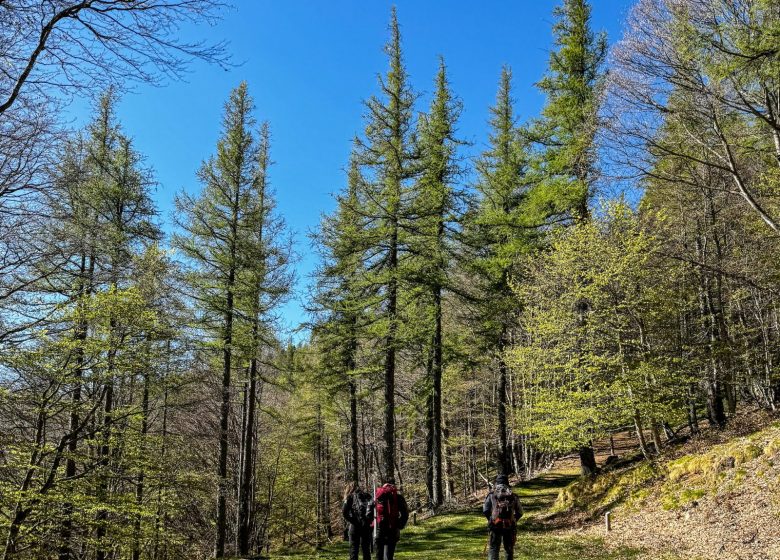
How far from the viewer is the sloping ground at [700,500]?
316 inches

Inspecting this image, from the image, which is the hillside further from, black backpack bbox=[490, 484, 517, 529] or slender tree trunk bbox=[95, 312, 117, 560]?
slender tree trunk bbox=[95, 312, 117, 560]

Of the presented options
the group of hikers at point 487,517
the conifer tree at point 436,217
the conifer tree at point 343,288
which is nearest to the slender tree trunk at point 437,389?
the conifer tree at point 436,217

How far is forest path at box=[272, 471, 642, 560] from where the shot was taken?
9.55 metres

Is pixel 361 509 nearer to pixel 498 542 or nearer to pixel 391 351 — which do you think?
pixel 498 542

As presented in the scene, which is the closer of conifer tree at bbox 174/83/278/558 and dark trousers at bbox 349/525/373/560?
dark trousers at bbox 349/525/373/560

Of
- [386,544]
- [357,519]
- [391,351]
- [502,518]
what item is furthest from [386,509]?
[391,351]

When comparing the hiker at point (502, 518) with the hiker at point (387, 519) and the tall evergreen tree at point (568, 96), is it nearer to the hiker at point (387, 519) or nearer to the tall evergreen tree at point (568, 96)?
the hiker at point (387, 519)

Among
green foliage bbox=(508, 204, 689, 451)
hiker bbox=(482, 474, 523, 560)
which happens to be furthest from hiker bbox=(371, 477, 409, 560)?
green foliage bbox=(508, 204, 689, 451)

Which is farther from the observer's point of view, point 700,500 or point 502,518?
point 700,500

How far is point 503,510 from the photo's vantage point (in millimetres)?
7293

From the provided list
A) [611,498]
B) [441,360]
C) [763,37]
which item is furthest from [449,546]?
[763,37]

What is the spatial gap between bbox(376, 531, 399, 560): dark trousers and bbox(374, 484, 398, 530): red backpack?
13 centimetres

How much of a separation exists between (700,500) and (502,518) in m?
5.70

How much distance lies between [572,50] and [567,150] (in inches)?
147
